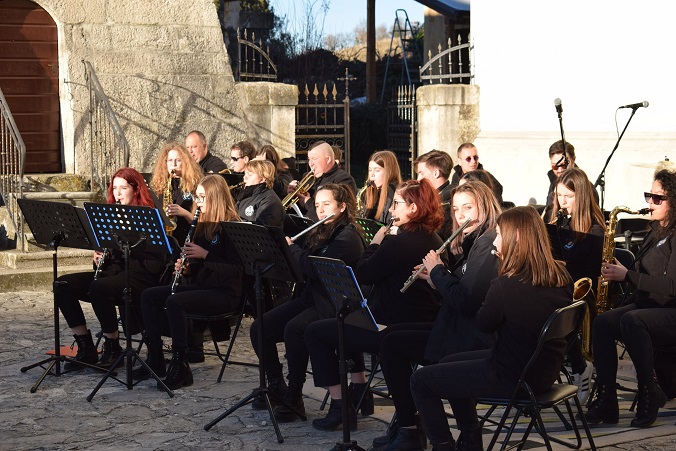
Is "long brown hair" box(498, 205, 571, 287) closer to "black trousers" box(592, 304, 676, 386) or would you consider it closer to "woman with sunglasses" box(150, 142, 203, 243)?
"black trousers" box(592, 304, 676, 386)

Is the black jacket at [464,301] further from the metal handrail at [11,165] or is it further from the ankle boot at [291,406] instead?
the metal handrail at [11,165]

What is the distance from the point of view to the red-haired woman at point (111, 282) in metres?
7.96

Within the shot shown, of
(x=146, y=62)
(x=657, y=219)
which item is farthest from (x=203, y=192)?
(x=146, y=62)

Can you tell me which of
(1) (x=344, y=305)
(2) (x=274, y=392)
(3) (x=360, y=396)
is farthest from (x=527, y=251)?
(2) (x=274, y=392)

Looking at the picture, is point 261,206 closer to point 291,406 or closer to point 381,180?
point 381,180

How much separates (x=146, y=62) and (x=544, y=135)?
5215 millimetres

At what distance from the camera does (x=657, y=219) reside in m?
6.63

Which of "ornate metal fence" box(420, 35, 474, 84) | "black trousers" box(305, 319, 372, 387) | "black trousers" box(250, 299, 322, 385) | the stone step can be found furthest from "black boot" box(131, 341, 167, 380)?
"ornate metal fence" box(420, 35, 474, 84)

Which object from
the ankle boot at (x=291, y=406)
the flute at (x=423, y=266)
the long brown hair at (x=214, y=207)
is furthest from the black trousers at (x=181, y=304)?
the flute at (x=423, y=266)

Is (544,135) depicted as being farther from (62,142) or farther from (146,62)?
(62,142)

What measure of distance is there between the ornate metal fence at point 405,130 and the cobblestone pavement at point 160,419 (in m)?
8.16

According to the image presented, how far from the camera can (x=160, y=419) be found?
6.71 metres

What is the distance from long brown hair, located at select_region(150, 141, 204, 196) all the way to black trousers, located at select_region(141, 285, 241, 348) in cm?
161

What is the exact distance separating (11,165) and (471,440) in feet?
28.7
